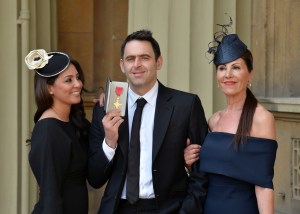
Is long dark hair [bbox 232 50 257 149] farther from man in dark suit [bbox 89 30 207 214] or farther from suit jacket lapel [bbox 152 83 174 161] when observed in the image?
suit jacket lapel [bbox 152 83 174 161]

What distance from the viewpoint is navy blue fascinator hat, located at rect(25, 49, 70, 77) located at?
4.14 m

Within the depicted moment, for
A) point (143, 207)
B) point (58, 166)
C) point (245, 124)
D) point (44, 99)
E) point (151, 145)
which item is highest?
point (44, 99)

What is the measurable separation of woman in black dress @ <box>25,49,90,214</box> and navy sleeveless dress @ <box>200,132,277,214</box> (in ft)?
2.69

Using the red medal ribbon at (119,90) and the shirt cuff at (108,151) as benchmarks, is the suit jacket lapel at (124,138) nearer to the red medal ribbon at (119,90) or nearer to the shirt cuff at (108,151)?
the shirt cuff at (108,151)

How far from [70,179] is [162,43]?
207cm

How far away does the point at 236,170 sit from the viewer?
145 inches

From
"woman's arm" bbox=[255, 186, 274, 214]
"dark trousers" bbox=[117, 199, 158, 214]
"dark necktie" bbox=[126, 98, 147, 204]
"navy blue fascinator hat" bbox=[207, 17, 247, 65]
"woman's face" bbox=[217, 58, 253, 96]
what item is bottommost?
"dark trousers" bbox=[117, 199, 158, 214]

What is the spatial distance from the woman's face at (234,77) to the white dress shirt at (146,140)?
1.52ft

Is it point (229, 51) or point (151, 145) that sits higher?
point (229, 51)

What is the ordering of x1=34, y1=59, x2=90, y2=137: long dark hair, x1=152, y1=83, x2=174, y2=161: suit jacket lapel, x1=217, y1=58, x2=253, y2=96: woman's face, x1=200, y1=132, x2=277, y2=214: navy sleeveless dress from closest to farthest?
x1=200, y1=132, x2=277, y2=214: navy sleeveless dress, x1=217, y1=58, x2=253, y2=96: woman's face, x1=152, y1=83, x2=174, y2=161: suit jacket lapel, x1=34, y1=59, x2=90, y2=137: long dark hair

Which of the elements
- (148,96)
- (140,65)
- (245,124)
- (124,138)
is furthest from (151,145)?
(245,124)

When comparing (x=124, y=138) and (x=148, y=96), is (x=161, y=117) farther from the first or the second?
(x=124, y=138)

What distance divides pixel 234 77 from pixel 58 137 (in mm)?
1113

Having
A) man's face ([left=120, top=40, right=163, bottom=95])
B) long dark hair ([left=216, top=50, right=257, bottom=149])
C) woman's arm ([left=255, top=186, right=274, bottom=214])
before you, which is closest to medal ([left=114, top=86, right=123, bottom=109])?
man's face ([left=120, top=40, right=163, bottom=95])
